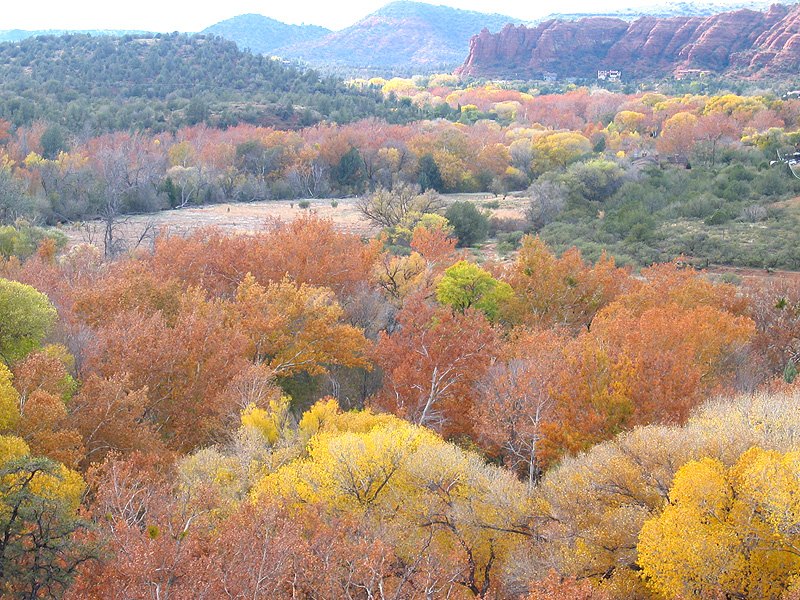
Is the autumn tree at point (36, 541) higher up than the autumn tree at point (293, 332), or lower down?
higher up

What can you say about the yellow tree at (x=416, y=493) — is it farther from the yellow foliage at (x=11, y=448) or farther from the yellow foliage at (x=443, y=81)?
the yellow foliage at (x=443, y=81)

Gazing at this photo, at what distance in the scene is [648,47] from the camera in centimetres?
15800

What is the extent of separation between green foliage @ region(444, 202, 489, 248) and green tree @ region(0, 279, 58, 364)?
102ft

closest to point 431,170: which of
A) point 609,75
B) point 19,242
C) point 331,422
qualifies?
point 19,242

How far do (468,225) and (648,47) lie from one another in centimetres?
13918

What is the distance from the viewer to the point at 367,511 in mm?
12375

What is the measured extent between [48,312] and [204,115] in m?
62.4

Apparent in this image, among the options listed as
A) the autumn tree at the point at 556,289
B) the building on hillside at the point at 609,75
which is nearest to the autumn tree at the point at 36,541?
the autumn tree at the point at 556,289

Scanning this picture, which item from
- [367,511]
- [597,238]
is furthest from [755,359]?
[597,238]

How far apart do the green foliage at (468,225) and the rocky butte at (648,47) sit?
355 ft

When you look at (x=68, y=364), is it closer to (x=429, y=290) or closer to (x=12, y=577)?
(x=12, y=577)

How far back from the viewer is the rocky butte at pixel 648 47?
5113 inches

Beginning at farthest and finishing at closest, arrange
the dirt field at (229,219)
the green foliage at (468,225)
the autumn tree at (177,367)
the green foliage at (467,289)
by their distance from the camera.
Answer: the green foliage at (468,225), the dirt field at (229,219), the green foliage at (467,289), the autumn tree at (177,367)

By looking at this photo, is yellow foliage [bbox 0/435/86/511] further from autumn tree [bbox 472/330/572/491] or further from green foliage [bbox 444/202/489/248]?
green foliage [bbox 444/202/489/248]
